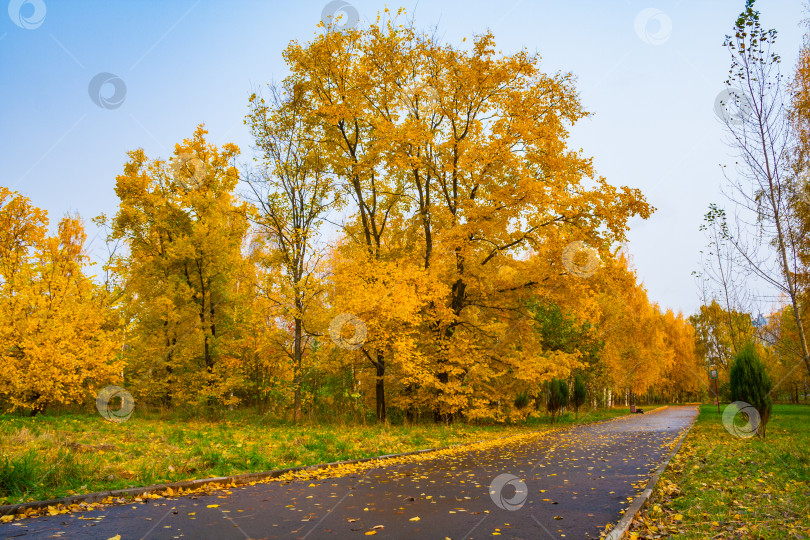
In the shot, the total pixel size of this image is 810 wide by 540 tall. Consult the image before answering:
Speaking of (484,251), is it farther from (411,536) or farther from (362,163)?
(411,536)

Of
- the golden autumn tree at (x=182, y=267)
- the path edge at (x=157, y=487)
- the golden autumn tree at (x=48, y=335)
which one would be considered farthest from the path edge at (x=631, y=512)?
the golden autumn tree at (x=182, y=267)

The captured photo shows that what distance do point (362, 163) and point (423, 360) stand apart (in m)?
8.64

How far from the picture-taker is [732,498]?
6.65 m

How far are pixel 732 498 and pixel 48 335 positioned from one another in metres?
18.1

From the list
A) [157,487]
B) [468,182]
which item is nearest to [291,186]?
[468,182]

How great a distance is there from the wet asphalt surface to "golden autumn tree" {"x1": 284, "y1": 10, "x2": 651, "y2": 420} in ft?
30.1

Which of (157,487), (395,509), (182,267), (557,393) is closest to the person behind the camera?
(395,509)

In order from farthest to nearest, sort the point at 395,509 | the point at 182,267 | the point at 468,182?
the point at 182,267, the point at 468,182, the point at 395,509

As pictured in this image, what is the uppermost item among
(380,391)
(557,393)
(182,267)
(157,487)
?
(182,267)

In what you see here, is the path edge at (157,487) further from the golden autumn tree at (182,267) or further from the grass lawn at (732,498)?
the golden autumn tree at (182,267)

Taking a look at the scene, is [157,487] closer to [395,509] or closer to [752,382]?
[395,509]

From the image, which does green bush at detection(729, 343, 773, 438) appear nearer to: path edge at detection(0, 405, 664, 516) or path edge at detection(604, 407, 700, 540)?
path edge at detection(604, 407, 700, 540)

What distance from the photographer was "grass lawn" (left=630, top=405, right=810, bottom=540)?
202 inches

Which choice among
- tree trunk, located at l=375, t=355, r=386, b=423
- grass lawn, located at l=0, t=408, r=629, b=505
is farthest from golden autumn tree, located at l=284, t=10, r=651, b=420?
grass lawn, located at l=0, t=408, r=629, b=505
